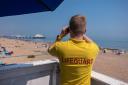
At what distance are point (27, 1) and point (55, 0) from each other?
1.02 ft

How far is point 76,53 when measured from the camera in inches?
71.1

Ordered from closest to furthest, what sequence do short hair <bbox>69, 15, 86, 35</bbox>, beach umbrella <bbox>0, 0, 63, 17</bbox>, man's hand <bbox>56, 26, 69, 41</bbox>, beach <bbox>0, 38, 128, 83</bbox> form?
1. short hair <bbox>69, 15, 86, 35</bbox>
2. man's hand <bbox>56, 26, 69, 41</bbox>
3. beach umbrella <bbox>0, 0, 63, 17</bbox>
4. beach <bbox>0, 38, 128, 83</bbox>

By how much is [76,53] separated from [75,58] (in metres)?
0.05

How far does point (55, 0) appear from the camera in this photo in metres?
2.19

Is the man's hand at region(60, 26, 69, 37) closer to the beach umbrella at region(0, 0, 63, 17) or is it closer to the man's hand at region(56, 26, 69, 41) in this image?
the man's hand at region(56, 26, 69, 41)

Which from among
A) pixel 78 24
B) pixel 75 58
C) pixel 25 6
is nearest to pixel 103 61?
pixel 25 6

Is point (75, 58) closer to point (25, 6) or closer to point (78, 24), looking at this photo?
point (78, 24)

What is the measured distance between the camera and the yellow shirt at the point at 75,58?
5.93 ft

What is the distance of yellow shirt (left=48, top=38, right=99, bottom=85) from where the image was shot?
1.81 meters

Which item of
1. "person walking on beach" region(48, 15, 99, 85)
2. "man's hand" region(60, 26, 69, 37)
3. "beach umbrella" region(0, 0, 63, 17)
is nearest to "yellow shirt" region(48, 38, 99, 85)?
"person walking on beach" region(48, 15, 99, 85)

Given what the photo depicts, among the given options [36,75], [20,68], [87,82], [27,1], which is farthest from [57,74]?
[27,1]

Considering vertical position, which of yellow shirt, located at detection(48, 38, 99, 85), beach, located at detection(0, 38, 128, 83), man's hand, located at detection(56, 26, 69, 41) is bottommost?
beach, located at detection(0, 38, 128, 83)

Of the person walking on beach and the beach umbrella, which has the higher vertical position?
the beach umbrella

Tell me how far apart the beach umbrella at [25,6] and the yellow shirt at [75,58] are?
1.93 feet
